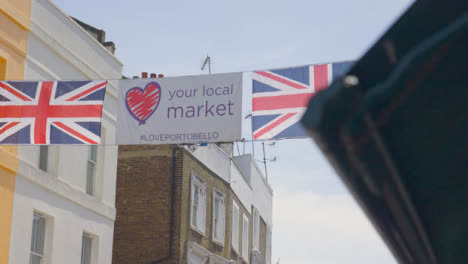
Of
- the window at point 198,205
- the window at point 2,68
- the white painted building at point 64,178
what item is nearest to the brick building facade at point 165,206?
the window at point 198,205

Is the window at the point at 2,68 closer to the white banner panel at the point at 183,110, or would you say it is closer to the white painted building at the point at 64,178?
the white painted building at the point at 64,178

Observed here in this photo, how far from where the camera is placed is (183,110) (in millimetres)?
14289

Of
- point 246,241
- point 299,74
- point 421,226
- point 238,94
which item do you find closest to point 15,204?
point 238,94

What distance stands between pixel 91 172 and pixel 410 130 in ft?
62.9

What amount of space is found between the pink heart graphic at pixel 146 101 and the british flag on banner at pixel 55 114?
605mm

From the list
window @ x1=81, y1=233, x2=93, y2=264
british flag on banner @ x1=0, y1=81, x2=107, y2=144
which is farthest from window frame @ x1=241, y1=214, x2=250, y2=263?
british flag on banner @ x1=0, y1=81, x2=107, y2=144

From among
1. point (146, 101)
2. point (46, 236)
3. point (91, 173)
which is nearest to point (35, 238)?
point (46, 236)

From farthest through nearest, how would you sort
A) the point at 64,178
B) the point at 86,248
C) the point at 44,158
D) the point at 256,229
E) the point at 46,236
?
the point at 256,229 < the point at 86,248 < the point at 64,178 < the point at 44,158 < the point at 46,236

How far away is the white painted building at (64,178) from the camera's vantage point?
17516 millimetres

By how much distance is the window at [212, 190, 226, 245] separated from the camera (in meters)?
29.2

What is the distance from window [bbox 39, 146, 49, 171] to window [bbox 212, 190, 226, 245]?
11237 mm

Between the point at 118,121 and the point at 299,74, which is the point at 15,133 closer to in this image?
the point at 118,121

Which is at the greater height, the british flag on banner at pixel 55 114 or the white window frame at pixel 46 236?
the british flag on banner at pixel 55 114

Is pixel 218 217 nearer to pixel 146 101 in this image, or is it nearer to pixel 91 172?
pixel 91 172
